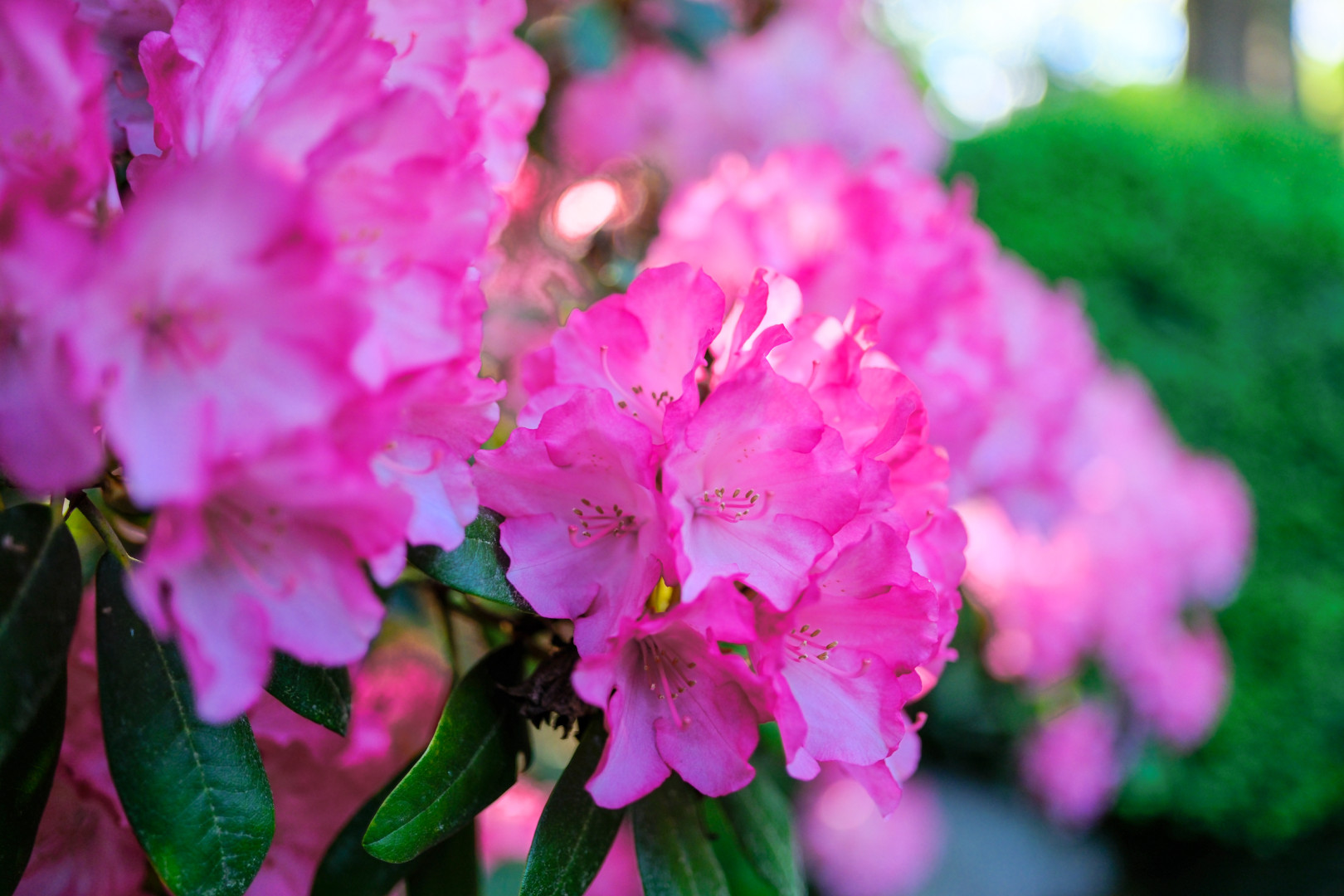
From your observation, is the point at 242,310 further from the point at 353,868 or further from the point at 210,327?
the point at 353,868

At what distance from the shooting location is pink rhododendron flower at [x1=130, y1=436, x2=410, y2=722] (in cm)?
37

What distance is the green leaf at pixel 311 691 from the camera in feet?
1.78

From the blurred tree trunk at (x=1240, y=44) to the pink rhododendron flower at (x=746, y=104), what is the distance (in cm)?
374

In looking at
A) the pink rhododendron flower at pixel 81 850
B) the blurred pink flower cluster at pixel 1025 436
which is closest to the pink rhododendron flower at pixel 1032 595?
the blurred pink flower cluster at pixel 1025 436

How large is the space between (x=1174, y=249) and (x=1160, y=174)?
0.27 metres

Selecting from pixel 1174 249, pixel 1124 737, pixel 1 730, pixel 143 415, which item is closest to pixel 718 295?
pixel 143 415

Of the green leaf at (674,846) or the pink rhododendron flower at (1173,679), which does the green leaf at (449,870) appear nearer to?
the green leaf at (674,846)

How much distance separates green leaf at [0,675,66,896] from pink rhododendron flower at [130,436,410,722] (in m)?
0.18

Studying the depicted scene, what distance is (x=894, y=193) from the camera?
3.12 ft

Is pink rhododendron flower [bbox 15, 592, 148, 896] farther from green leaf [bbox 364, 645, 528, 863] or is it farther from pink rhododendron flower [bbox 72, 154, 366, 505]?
pink rhododendron flower [bbox 72, 154, 366, 505]

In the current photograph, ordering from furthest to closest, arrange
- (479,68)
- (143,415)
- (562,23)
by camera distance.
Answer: (562,23) → (479,68) → (143,415)

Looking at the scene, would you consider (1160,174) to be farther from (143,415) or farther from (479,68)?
(143,415)

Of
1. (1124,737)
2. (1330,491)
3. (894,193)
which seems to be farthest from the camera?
(1330,491)

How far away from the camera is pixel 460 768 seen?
1.91ft
